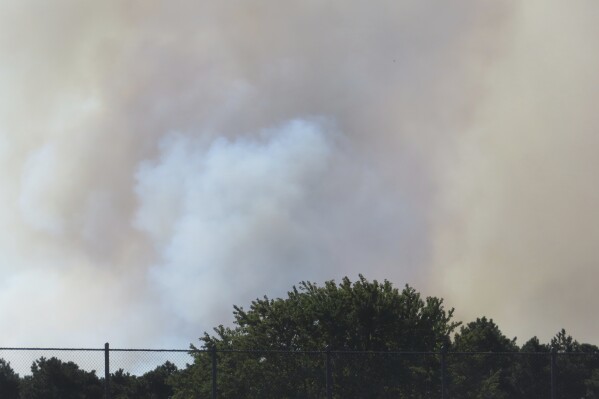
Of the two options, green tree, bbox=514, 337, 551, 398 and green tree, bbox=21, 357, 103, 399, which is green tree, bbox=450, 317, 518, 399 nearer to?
green tree, bbox=514, 337, 551, 398

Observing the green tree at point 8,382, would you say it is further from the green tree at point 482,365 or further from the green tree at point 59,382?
the green tree at point 482,365

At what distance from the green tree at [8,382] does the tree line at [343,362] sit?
0.24ft

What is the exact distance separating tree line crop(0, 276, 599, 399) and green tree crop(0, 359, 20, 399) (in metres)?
0.07

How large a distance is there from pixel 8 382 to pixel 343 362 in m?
22.5

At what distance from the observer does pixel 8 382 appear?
163 ft

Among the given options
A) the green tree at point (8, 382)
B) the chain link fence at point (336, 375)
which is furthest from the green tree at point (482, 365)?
the green tree at point (8, 382)

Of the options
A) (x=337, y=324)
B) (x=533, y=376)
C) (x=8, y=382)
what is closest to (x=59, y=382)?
(x=8, y=382)

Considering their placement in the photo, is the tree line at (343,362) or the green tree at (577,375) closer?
the tree line at (343,362)

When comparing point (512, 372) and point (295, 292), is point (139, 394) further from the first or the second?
point (512, 372)

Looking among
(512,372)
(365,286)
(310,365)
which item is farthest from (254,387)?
(512,372)

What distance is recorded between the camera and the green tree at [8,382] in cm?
4841

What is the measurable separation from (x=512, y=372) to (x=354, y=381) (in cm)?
1916

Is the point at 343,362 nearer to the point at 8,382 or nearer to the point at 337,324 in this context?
the point at 337,324

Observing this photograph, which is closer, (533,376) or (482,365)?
(482,365)
